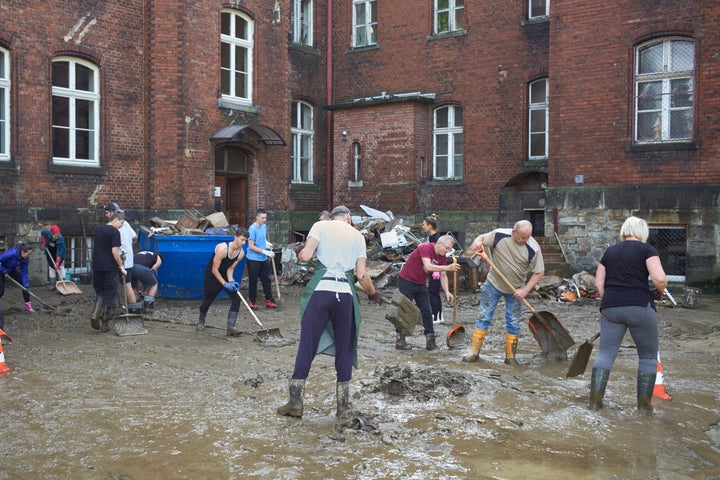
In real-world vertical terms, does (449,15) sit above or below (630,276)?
above

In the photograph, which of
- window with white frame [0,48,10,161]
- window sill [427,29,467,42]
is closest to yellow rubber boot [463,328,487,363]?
window with white frame [0,48,10,161]

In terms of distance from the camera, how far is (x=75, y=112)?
16.8m

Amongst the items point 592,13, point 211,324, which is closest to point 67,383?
point 211,324

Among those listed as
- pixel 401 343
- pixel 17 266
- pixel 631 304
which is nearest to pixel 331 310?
pixel 631 304

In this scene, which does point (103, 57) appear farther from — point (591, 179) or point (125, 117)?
point (591, 179)

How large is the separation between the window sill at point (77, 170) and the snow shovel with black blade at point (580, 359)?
12.4m

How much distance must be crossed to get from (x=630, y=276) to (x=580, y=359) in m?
1.36

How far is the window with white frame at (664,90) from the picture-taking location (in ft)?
51.2

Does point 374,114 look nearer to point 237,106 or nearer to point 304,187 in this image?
point 304,187

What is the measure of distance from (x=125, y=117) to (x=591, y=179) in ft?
34.6

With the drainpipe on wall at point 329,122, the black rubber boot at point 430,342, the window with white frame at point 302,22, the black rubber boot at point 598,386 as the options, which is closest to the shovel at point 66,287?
the black rubber boot at point 430,342

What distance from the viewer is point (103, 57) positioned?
17094 mm

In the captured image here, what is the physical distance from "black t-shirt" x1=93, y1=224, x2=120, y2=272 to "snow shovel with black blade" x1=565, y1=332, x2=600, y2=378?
6.30 meters

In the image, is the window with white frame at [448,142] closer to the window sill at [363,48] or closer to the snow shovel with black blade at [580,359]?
the window sill at [363,48]
